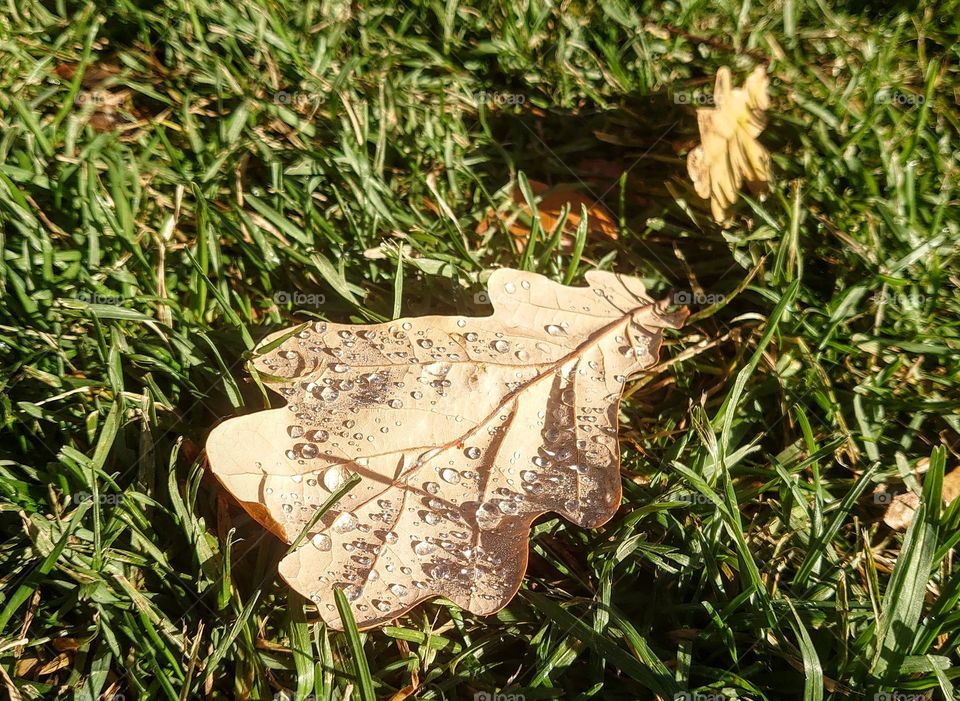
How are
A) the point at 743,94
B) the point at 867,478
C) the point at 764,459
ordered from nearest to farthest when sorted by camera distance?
the point at 867,478
the point at 764,459
the point at 743,94

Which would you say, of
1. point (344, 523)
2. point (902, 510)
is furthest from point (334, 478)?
point (902, 510)

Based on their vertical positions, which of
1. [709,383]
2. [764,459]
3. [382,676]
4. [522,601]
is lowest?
[382,676]

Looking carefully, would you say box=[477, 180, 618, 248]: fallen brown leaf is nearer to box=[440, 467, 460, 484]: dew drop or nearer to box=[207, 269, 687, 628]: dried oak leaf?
A: box=[207, 269, 687, 628]: dried oak leaf

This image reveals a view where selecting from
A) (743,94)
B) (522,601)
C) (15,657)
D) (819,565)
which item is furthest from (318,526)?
(743,94)

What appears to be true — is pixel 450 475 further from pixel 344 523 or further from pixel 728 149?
pixel 728 149

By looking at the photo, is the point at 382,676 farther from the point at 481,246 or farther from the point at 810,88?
the point at 810,88

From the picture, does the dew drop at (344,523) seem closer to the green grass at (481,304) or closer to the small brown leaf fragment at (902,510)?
the green grass at (481,304)

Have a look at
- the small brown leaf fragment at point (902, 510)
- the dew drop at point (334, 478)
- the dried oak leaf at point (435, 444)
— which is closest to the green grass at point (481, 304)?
the small brown leaf fragment at point (902, 510)
